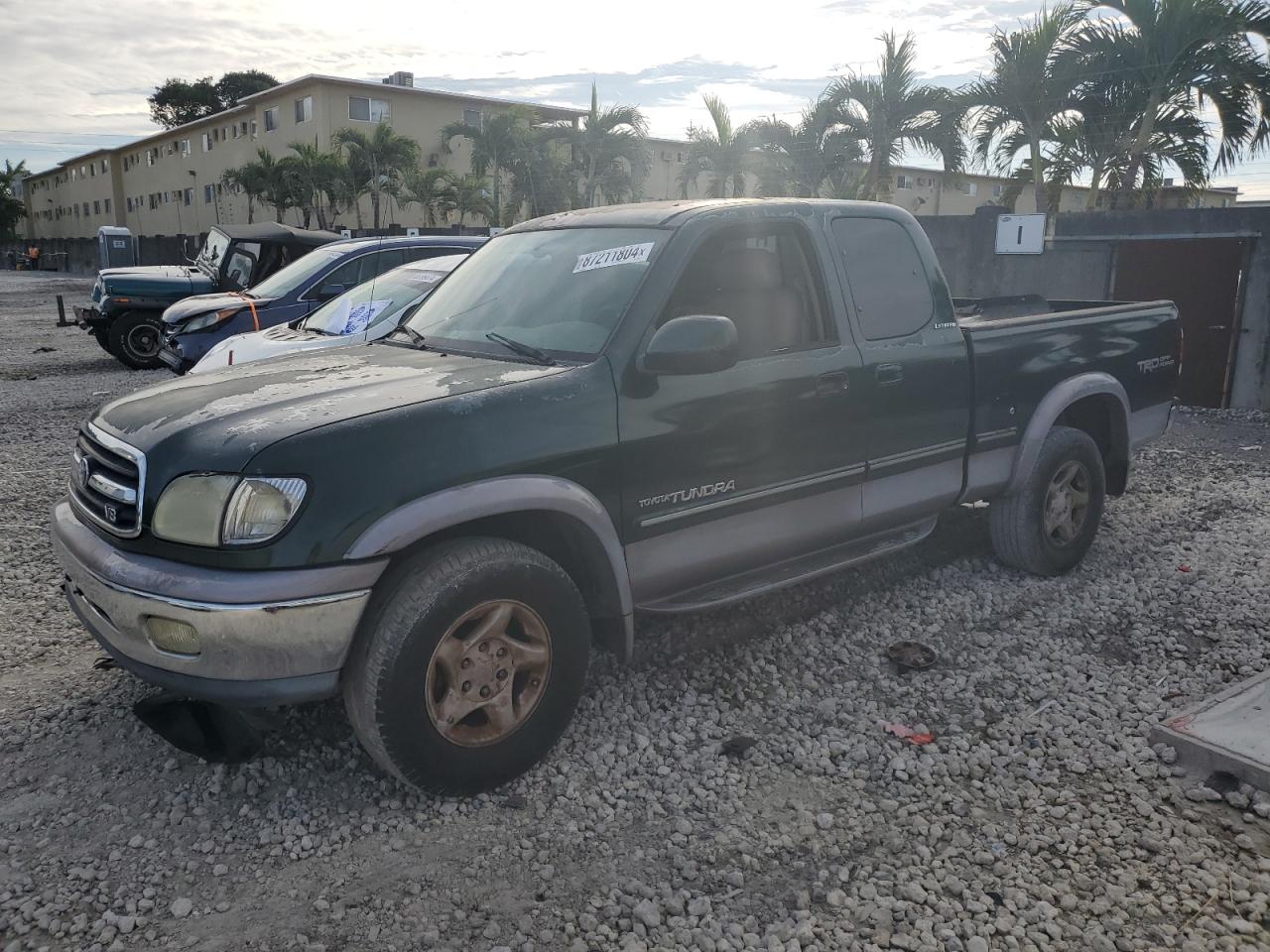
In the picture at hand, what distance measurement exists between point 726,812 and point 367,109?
161 ft

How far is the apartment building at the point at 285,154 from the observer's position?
152 ft

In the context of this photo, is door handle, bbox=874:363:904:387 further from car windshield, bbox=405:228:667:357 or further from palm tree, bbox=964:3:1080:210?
palm tree, bbox=964:3:1080:210

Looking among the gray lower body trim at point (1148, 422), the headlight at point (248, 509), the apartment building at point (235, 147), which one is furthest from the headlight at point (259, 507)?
the apartment building at point (235, 147)

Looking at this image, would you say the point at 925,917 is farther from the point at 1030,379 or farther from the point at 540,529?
the point at 1030,379

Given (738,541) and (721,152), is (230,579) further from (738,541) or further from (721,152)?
(721,152)

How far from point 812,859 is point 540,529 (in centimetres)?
143

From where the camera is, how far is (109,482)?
3.27m

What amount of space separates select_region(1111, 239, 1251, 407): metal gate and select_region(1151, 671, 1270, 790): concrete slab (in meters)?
8.32

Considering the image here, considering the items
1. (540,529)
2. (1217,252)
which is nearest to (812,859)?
(540,529)

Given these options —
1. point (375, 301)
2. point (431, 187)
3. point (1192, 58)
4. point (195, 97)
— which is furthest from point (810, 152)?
point (195, 97)

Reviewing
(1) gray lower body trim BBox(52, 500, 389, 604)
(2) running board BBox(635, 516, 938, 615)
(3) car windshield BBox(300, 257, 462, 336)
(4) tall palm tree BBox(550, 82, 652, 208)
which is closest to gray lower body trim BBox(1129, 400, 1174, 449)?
(2) running board BBox(635, 516, 938, 615)

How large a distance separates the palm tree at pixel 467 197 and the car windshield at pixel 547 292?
37.4m

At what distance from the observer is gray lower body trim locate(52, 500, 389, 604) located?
2873 mm

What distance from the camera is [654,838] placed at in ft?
10.5
